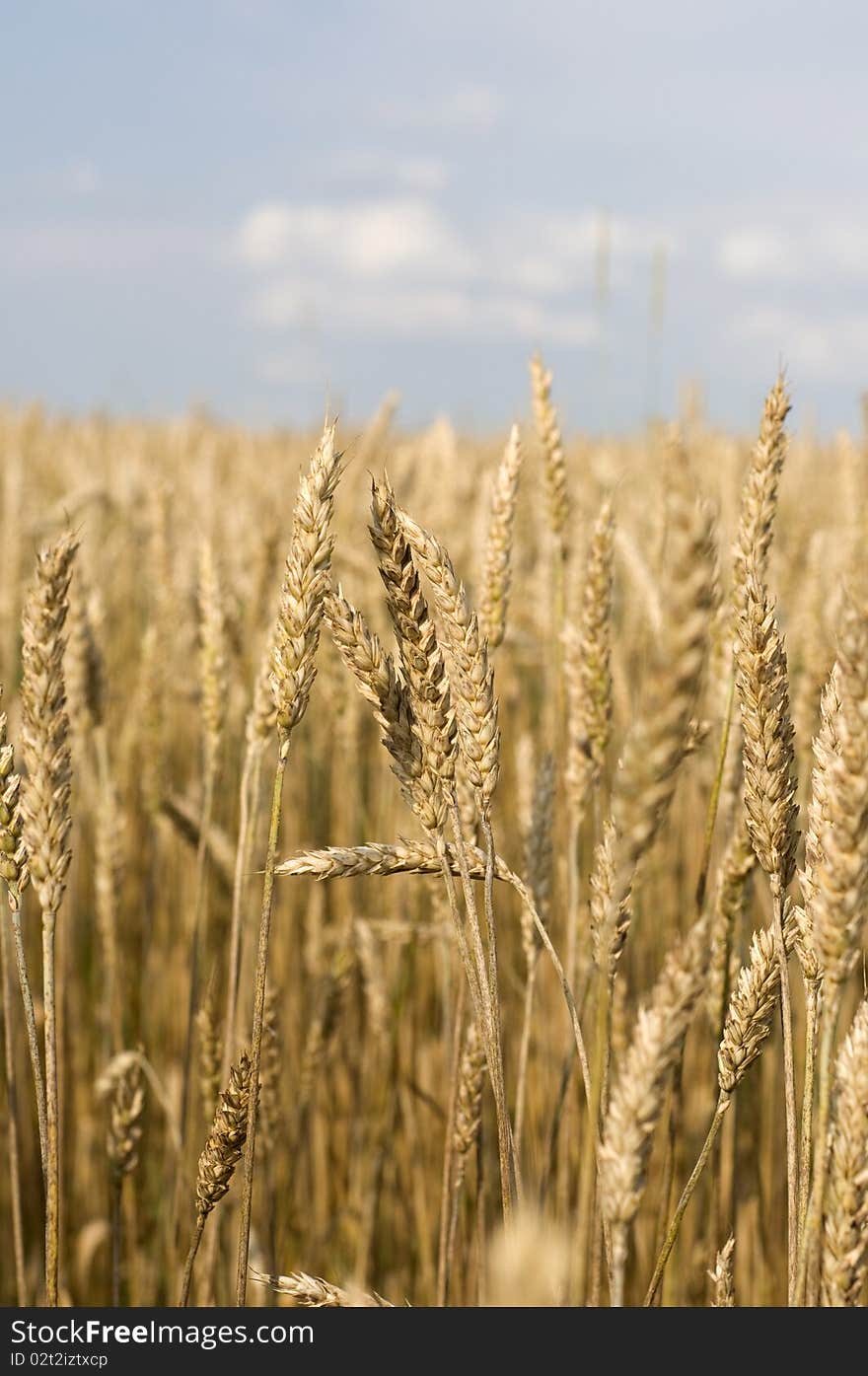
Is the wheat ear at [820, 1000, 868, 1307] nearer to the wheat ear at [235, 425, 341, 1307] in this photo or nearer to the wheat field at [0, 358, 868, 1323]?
the wheat field at [0, 358, 868, 1323]

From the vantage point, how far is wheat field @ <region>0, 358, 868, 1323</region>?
793 millimetres

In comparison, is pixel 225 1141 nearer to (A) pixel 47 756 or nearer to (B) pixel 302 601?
(A) pixel 47 756

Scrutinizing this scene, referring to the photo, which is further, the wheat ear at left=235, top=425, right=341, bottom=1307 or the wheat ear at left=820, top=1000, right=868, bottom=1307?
the wheat ear at left=235, top=425, right=341, bottom=1307

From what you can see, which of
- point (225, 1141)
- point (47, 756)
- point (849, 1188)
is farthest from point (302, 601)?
point (849, 1188)

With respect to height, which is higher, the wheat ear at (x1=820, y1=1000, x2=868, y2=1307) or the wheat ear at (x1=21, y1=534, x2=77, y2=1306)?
the wheat ear at (x1=21, y1=534, x2=77, y2=1306)

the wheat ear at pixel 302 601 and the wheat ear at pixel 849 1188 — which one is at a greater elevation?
the wheat ear at pixel 302 601

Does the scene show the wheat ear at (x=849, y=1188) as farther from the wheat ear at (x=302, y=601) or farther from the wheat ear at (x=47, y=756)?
the wheat ear at (x=47, y=756)

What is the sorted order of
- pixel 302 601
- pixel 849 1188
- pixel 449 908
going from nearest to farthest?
1. pixel 849 1188
2. pixel 302 601
3. pixel 449 908

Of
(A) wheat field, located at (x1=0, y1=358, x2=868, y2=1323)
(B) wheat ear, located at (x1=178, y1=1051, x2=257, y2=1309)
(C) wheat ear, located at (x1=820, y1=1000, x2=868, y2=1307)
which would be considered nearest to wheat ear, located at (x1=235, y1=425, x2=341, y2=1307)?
(A) wheat field, located at (x1=0, y1=358, x2=868, y2=1323)

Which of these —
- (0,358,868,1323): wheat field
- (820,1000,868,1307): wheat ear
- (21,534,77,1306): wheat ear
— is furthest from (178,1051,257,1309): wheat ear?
(820,1000,868,1307): wheat ear

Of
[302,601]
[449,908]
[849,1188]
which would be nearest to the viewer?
[849,1188]

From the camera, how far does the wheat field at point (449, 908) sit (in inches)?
31.2

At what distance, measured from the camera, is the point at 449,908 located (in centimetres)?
100

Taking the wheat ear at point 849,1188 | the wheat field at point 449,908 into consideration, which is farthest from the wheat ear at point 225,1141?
the wheat ear at point 849,1188
